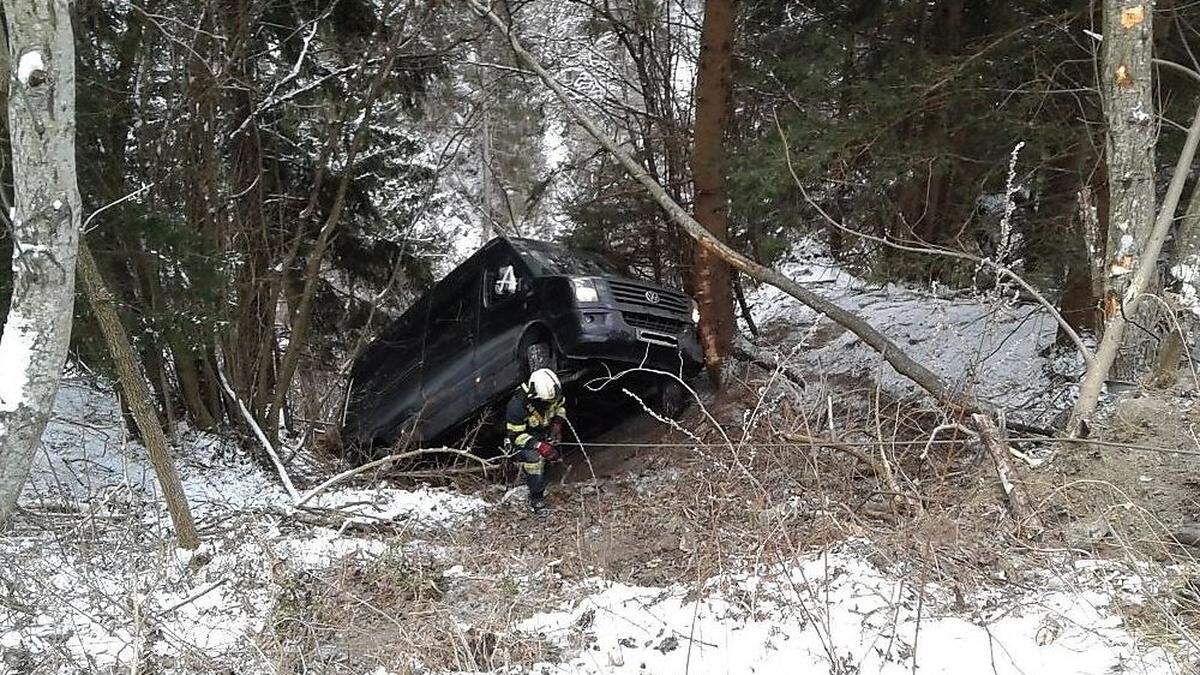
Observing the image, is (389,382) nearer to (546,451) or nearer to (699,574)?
(546,451)

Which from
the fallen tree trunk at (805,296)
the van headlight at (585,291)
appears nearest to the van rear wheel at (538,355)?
the van headlight at (585,291)

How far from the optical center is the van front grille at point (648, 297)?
692cm

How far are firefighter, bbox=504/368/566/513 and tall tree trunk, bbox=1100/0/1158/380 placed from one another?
3.90 meters

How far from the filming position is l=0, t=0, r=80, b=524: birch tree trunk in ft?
11.9

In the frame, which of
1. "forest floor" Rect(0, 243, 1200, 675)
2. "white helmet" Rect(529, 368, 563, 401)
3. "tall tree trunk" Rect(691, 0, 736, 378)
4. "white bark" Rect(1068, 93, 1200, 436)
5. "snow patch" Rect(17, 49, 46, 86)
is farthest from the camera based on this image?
"tall tree trunk" Rect(691, 0, 736, 378)

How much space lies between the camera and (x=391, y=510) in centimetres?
654

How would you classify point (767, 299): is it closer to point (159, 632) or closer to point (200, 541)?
point (200, 541)

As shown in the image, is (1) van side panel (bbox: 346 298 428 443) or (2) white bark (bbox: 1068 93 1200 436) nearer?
(2) white bark (bbox: 1068 93 1200 436)

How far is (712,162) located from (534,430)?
3.14 meters

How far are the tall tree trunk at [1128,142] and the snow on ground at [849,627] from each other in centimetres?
202

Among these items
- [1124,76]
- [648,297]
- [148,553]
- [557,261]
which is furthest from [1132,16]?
[148,553]

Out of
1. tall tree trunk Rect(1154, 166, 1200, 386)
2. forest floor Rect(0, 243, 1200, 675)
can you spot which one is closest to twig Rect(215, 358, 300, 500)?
forest floor Rect(0, 243, 1200, 675)

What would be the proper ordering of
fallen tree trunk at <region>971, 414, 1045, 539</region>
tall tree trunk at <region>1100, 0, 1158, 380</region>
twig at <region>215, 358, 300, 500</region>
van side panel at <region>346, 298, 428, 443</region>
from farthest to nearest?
van side panel at <region>346, 298, 428, 443</region>, twig at <region>215, 358, 300, 500</region>, tall tree trunk at <region>1100, 0, 1158, 380</region>, fallen tree trunk at <region>971, 414, 1045, 539</region>

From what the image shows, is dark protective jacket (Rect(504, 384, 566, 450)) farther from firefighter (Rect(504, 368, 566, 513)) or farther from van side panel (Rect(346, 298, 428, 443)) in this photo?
van side panel (Rect(346, 298, 428, 443))
